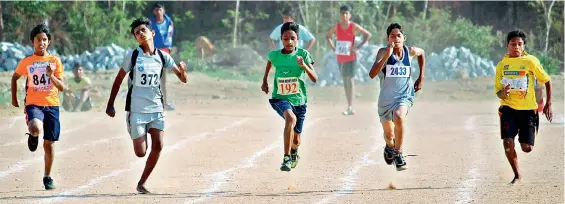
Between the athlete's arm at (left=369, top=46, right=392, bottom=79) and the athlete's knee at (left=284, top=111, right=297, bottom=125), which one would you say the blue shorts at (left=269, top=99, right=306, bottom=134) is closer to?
the athlete's knee at (left=284, top=111, right=297, bottom=125)

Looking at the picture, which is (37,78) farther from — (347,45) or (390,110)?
(347,45)

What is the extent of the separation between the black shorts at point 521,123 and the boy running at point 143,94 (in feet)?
9.34

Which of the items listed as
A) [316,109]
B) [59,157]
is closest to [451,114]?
[316,109]

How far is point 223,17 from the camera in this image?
30469mm

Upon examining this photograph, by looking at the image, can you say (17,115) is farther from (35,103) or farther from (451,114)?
(35,103)

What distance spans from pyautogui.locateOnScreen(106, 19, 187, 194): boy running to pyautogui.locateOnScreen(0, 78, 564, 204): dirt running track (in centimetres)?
41

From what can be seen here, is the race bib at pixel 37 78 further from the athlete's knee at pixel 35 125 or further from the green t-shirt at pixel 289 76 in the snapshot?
the green t-shirt at pixel 289 76

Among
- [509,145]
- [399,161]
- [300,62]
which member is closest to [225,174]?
[300,62]

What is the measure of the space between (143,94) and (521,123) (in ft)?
10.7

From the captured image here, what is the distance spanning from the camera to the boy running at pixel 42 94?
1068cm

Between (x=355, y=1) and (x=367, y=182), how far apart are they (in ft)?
61.5

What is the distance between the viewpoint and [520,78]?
1107 cm

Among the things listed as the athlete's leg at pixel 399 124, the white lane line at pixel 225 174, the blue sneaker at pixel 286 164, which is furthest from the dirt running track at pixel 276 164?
the athlete's leg at pixel 399 124

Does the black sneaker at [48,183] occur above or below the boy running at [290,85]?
below
